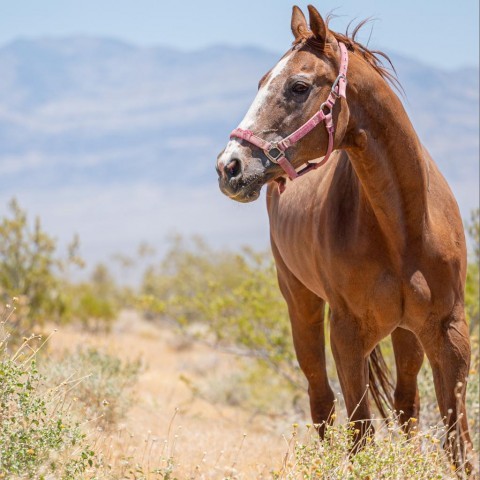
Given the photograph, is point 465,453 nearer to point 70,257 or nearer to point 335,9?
point 335,9

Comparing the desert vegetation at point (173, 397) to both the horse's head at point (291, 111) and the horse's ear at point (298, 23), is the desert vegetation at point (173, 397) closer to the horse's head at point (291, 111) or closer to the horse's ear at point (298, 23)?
the horse's head at point (291, 111)

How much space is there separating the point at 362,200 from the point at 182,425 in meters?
4.10

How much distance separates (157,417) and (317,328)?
309 cm

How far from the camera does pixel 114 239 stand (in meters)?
132

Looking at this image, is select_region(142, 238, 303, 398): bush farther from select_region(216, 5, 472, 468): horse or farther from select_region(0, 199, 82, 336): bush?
select_region(216, 5, 472, 468): horse

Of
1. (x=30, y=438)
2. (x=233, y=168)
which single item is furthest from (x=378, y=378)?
(x=30, y=438)

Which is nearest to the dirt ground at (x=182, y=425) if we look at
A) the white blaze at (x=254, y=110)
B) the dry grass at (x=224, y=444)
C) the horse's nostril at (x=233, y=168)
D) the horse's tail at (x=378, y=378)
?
the dry grass at (x=224, y=444)

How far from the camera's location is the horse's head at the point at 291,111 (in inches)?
177

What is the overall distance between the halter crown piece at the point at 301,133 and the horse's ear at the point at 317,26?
148 millimetres

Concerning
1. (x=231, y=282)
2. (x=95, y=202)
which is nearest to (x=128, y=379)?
(x=231, y=282)

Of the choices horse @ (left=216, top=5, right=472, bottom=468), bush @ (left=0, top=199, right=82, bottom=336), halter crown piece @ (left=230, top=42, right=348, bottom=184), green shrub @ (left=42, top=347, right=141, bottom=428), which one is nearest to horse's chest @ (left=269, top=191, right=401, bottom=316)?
horse @ (left=216, top=5, right=472, bottom=468)

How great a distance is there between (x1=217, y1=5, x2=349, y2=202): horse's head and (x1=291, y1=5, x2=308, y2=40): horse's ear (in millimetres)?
39

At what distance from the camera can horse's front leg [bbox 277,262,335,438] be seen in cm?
646

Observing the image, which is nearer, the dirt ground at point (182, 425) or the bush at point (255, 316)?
the dirt ground at point (182, 425)
